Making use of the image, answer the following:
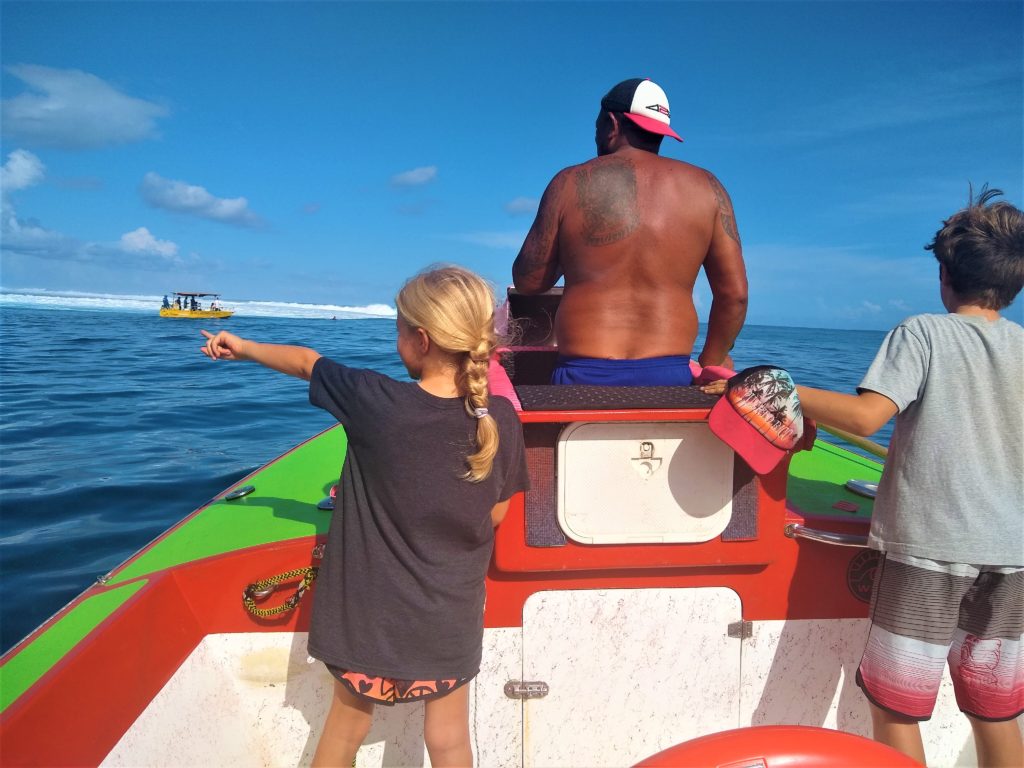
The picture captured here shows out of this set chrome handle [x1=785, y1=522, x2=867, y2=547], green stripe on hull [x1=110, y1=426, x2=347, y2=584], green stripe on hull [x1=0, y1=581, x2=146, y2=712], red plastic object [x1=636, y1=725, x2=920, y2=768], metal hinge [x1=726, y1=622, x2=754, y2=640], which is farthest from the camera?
green stripe on hull [x1=110, y1=426, x2=347, y2=584]

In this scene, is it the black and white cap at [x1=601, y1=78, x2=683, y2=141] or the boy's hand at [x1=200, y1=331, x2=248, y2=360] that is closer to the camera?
the boy's hand at [x1=200, y1=331, x2=248, y2=360]

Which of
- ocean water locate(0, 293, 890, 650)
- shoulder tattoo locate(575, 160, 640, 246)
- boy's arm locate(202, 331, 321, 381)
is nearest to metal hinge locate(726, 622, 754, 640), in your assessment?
shoulder tattoo locate(575, 160, 640, 246)

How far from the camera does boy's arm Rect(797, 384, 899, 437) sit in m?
1.48

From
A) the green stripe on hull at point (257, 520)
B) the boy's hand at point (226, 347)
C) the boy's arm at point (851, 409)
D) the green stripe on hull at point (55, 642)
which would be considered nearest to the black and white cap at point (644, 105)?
the boy's arm at point (851, 409)

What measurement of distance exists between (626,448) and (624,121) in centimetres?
117

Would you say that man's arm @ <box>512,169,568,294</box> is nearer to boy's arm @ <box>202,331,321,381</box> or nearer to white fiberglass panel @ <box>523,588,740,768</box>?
boy's arm @ <box>202,331,321,381</box>

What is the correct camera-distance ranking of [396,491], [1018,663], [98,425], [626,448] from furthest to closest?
[98,425], [626,448], [1018,663], [396,491]

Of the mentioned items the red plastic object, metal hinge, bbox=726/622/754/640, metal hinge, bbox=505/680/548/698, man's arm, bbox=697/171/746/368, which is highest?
man's arm, bbox=697/171/746/368

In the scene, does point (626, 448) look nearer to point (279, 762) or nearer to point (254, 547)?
point (254, 547)

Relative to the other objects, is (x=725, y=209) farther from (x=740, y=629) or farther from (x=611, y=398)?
(x=740, y=629)

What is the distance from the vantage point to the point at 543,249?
2100 millimetres

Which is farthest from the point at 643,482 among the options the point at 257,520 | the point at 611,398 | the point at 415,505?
the point at 257,520

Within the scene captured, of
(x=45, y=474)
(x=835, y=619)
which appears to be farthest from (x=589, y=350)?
(x=45, y=474)

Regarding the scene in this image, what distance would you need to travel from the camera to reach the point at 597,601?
182cm
